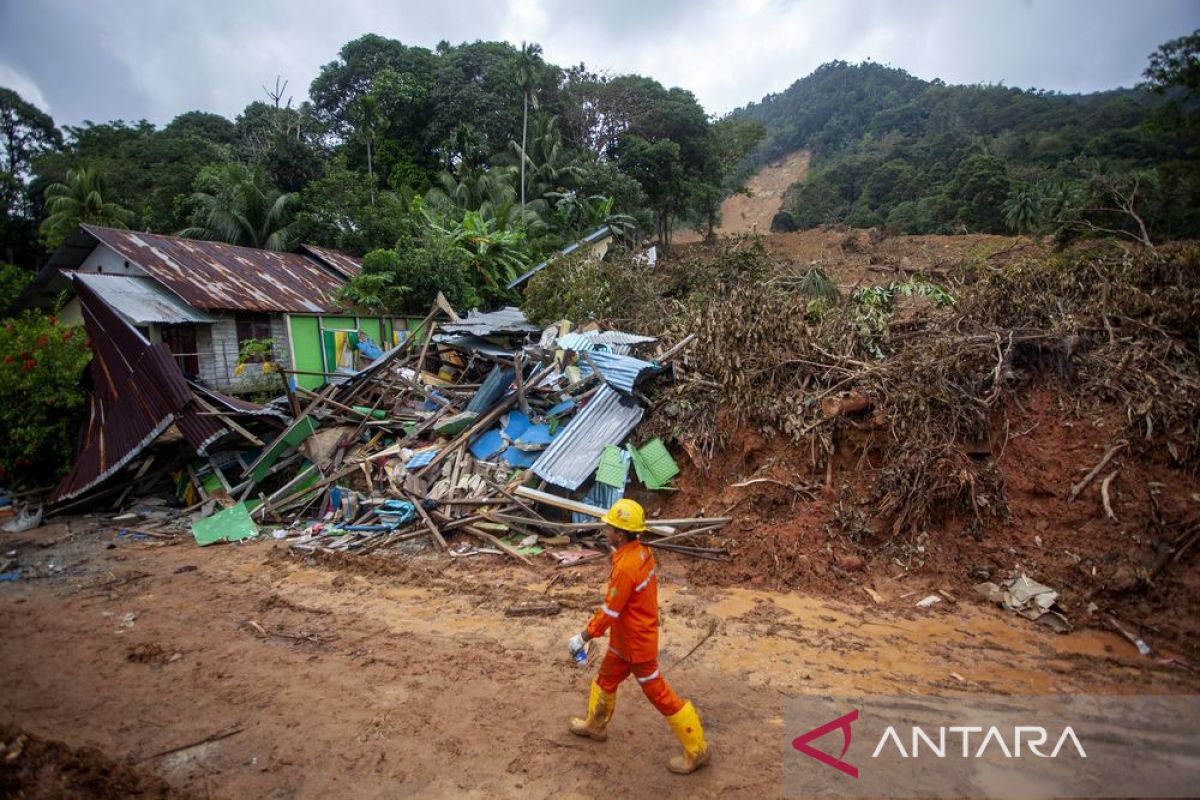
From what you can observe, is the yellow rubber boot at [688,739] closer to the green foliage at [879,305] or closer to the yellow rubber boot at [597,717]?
the yellow rubber boot at [597,717]

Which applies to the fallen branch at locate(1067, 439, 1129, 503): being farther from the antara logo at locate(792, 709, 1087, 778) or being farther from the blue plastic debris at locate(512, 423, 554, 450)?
the blue plastic debris at locate(512, 423, 554, 450)

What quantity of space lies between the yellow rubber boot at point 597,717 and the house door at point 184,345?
13.8 m

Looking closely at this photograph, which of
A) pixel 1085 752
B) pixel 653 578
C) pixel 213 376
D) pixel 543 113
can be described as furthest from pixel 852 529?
pixel 543 113

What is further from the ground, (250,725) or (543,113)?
(543,113)

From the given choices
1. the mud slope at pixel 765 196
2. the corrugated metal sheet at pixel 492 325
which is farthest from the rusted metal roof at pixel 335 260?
the mud slope at pixel 765 196

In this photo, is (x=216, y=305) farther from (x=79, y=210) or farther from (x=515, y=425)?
(x=79, y=210)

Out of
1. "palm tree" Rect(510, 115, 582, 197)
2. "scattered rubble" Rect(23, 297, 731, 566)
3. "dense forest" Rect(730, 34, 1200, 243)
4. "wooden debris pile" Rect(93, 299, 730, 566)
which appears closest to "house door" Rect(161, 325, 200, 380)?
"scattered rubble" Rect(23, 297, 731, 566)

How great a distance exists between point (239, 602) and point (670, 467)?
5.05 m

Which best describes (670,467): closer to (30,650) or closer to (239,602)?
(239,602)

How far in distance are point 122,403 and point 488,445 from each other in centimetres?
610

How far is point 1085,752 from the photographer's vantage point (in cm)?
342

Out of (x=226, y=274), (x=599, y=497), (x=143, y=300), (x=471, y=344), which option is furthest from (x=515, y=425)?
(x=226, y=274)

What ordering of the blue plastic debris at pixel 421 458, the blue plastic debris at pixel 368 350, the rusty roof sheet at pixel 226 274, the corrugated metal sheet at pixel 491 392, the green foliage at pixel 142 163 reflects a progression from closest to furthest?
1. the blue plastic debris at pixel 421 458
2. the corrugated metal sheet at pixel 491 392
3. the rusty roof sheet at pixel 226 274
4. the blue plastic debris at pixel 368 350
5. the green foliage at pixel 142 163

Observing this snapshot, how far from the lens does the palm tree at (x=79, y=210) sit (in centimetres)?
2117
